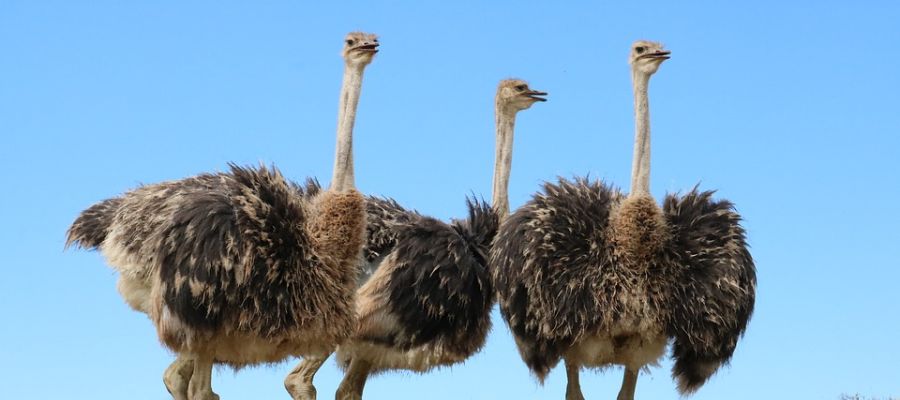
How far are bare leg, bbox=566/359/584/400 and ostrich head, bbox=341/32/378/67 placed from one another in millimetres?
2783

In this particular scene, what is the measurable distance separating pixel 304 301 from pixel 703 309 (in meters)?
2.91

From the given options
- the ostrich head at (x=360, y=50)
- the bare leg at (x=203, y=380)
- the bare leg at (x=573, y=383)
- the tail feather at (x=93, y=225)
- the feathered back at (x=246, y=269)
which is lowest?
the bare leg at (x=203, y=380)

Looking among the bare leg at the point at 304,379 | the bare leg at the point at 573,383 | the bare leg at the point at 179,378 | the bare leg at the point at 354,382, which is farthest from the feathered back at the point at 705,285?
the bare leg at the point at 179,378

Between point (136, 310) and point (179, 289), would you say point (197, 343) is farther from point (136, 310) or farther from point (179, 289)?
point (136, 310)

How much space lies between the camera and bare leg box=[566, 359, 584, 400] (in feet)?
44.2

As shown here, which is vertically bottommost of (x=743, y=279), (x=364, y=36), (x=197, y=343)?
(x=197, y=343)

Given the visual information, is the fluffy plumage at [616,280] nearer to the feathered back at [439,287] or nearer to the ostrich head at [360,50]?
the feathered back at [439,287]

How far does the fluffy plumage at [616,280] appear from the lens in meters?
13.0

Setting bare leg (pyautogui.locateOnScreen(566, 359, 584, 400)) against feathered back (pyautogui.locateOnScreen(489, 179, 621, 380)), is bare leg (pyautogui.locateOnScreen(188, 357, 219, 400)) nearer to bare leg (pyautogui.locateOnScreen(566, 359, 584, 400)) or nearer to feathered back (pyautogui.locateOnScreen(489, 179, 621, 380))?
feathered back (pyautogui.locateOnScreen(489, 179, 621, 380))

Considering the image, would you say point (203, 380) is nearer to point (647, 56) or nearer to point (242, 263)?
point (242, 263)

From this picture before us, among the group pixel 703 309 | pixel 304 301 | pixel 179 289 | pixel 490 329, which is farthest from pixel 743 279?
pixel 179 289

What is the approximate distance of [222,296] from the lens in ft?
41.0

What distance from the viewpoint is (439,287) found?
45.3 feet

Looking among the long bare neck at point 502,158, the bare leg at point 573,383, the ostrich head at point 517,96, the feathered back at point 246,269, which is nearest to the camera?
the feathered back at point 246,269
